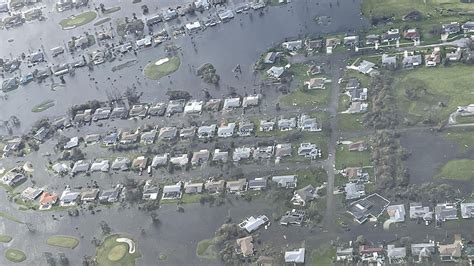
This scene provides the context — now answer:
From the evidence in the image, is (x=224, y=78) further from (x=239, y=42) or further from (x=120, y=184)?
(x=120, y=184)

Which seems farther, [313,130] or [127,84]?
[127,84]

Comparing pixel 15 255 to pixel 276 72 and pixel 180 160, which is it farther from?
pixel 276 72

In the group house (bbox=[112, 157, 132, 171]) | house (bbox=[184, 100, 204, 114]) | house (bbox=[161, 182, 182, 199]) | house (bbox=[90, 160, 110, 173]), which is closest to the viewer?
house (bbox=[161, 182, 182, 199])

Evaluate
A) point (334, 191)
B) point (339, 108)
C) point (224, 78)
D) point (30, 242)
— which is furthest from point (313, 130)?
point (30, 242)

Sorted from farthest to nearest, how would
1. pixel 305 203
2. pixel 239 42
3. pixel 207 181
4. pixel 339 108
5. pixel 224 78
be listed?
1. pixel 239 42
2. pixel 224 78
3. pixel 339 108
4. pixel 207 181
5. pixel 305 203

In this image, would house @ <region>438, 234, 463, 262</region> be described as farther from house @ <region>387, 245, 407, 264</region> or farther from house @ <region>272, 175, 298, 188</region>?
house @ <region>272, 175, 298, 188</region>

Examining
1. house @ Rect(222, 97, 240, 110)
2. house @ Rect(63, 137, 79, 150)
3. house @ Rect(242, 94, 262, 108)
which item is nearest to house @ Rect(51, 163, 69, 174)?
house @ Rect(63, 137, 79, 150)
